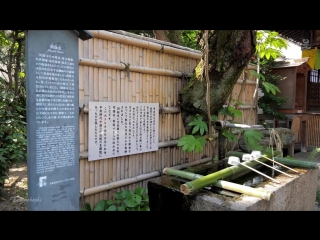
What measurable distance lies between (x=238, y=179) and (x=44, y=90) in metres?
2.86

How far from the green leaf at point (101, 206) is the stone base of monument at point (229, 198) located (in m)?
0.88

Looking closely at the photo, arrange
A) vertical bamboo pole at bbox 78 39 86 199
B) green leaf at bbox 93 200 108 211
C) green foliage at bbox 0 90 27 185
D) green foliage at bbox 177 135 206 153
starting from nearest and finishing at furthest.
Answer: vertical bamboo pole at bbox 78 39 86 199
green leaf at bbox 93 200 108 211
green foliage at bbox 177 135 206 153
green foliage at bbox 0 90 27 185

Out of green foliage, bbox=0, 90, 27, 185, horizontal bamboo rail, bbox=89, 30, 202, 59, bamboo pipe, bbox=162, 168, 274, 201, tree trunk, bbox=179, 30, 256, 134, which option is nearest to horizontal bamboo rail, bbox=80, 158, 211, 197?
tree trunk, bbox=179, 30, 256, 134

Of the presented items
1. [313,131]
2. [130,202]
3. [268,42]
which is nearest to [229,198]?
[130,202]

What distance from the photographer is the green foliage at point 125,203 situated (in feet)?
11.9

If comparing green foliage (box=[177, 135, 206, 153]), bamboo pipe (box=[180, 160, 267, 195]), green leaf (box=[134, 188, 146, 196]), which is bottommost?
green leaf (box=[134, 188, 146, 196])

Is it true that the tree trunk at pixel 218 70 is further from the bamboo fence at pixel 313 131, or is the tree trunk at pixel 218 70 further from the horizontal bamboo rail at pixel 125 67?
the bamboo fence at pixel 313 131

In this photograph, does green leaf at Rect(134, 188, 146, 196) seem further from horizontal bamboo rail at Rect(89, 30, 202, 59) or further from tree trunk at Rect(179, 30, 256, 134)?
horizontal bamboo rail at Rect(89, 30, 202, 59)

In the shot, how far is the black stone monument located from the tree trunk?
2409 millimetres

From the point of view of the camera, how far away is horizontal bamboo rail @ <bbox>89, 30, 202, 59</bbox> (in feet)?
12.0

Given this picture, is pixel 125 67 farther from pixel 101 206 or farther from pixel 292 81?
pixel 292 81

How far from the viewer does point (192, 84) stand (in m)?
4.67

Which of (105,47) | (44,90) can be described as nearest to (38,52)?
(44,90)

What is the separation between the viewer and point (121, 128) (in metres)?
3.96
